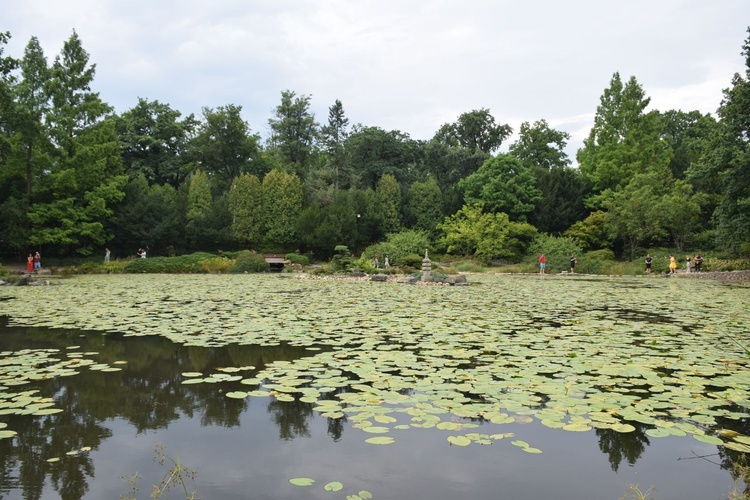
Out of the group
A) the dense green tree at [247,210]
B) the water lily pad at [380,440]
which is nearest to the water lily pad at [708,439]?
the water lily pad at [380,440]

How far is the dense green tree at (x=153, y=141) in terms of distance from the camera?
42.1m

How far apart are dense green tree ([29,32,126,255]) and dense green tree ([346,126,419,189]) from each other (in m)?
19.9

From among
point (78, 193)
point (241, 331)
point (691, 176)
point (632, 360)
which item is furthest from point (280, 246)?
point (632, 360)

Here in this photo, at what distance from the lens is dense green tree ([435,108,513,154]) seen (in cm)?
5019

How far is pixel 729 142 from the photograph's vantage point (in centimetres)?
1948

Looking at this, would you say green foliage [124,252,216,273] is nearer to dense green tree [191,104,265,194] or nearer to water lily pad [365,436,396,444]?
dense green tree [191,104,265,194]

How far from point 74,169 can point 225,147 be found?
17.3 meters

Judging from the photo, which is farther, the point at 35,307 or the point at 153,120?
the point at 153,120

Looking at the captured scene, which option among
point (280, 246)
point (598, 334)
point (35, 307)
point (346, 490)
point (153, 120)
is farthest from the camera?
point (153, 120)

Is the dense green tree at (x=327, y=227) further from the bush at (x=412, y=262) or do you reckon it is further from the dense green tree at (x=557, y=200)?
the dense green tree at (x=557, y=200)

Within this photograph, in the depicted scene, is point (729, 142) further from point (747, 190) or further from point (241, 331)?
point (241, 331)

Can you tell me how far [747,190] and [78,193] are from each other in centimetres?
3312

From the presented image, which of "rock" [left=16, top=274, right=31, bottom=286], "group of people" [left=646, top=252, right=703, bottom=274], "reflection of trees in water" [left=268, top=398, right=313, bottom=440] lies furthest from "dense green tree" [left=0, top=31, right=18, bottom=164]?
"group of people" [left=646, top=252, right=703, bottom=274]

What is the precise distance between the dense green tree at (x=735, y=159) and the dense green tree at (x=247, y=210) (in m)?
26.8
